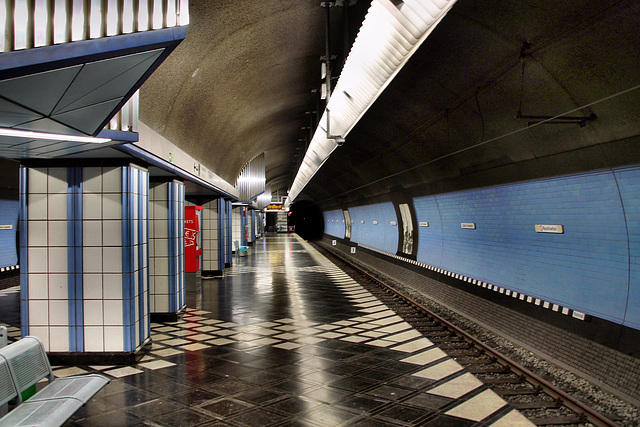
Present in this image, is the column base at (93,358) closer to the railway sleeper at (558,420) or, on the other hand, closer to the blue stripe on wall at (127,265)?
the blue stripe on wall at (127,265)

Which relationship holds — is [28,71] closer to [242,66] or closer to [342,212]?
[242,66]

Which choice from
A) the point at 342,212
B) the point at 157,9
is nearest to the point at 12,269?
the point at 157,9

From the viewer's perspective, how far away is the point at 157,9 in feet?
10.1

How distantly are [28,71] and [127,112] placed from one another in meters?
2.42

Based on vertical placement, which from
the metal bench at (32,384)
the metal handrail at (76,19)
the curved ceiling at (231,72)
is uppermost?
the curved ceiling at (231,72)

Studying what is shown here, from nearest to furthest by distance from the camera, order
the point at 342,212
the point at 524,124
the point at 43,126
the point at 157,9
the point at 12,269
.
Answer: the point at 157,9, the point at 43,126, the point at 524,124, the point at 12,269, the point at 342,212

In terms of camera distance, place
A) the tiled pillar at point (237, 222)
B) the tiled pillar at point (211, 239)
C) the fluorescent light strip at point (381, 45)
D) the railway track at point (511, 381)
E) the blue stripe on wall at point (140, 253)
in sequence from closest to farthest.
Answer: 1. the fluorescent light strip at point (381, 45)
2. the railway track at point (511, 381)
3. the blue stripe on wall at point (140, 253)
4. the tiled pillar at point (211, 239)
5. the tiled pillar at point (237, 222)

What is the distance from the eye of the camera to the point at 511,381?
19.1ft

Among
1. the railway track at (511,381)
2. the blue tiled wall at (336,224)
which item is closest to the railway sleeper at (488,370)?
the railway track at (511,381)

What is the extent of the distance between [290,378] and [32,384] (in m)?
2.66

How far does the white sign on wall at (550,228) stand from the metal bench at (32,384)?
6.61 metres

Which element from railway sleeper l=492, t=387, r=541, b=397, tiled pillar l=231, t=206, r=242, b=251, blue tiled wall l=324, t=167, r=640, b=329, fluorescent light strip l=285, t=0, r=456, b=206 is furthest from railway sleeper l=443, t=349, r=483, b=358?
tiled pillar l=231, t=206, r=242, b=251

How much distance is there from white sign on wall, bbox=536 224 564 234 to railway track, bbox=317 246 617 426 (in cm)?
216

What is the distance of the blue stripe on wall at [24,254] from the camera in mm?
6258
